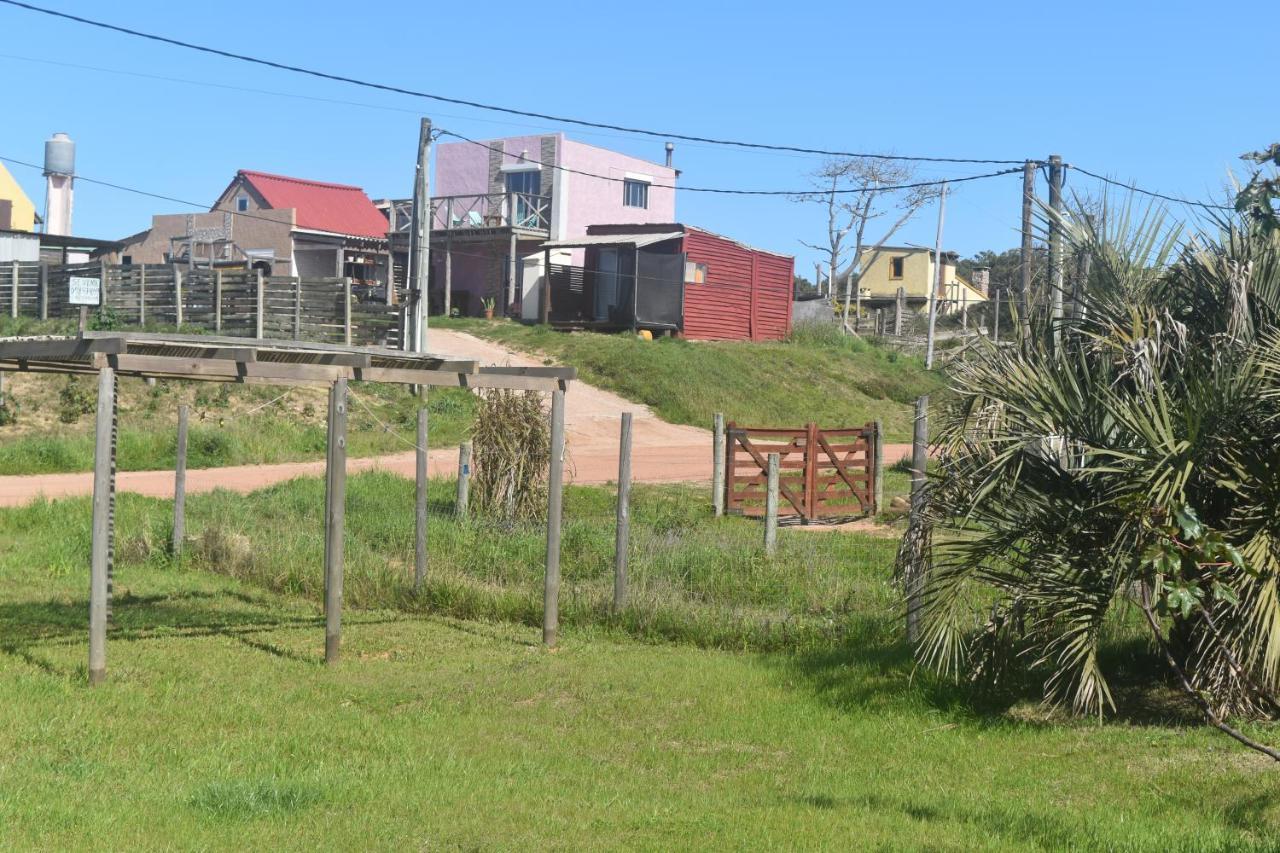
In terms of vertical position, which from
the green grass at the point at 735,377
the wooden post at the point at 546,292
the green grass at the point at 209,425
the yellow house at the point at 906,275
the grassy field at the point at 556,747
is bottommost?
the grassy field at the point at 556,747

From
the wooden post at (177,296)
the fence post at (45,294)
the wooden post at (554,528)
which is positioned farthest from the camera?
the fence post at (45,294)

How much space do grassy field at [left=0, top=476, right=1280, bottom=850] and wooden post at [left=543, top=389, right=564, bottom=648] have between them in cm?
24

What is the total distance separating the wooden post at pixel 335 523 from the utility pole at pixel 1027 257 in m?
4.65

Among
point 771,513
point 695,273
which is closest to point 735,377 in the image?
point 695,273

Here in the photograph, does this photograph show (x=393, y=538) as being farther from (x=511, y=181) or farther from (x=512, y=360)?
(x=511, y=181)

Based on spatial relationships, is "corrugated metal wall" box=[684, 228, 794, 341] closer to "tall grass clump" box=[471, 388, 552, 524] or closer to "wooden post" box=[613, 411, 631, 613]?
"tall grass clump" box=[471, 388, 552, 524]

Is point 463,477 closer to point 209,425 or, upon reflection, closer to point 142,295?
point 209,425

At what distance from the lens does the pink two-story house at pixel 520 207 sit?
1848 inches

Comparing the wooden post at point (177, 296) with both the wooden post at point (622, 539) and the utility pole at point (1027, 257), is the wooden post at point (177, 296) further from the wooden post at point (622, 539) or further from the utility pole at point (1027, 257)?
the wooden post at point (622, 539)

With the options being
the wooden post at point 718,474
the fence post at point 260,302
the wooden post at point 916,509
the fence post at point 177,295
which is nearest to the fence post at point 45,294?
the fence post at point 177,295

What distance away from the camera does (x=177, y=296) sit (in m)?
34.5

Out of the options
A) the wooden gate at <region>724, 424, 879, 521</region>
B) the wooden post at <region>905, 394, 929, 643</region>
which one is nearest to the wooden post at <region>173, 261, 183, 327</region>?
the wooden gate at <region>724, 424, 879, 521</region>

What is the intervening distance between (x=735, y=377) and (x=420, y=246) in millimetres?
11275

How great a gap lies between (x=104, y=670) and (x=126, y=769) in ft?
7.95
